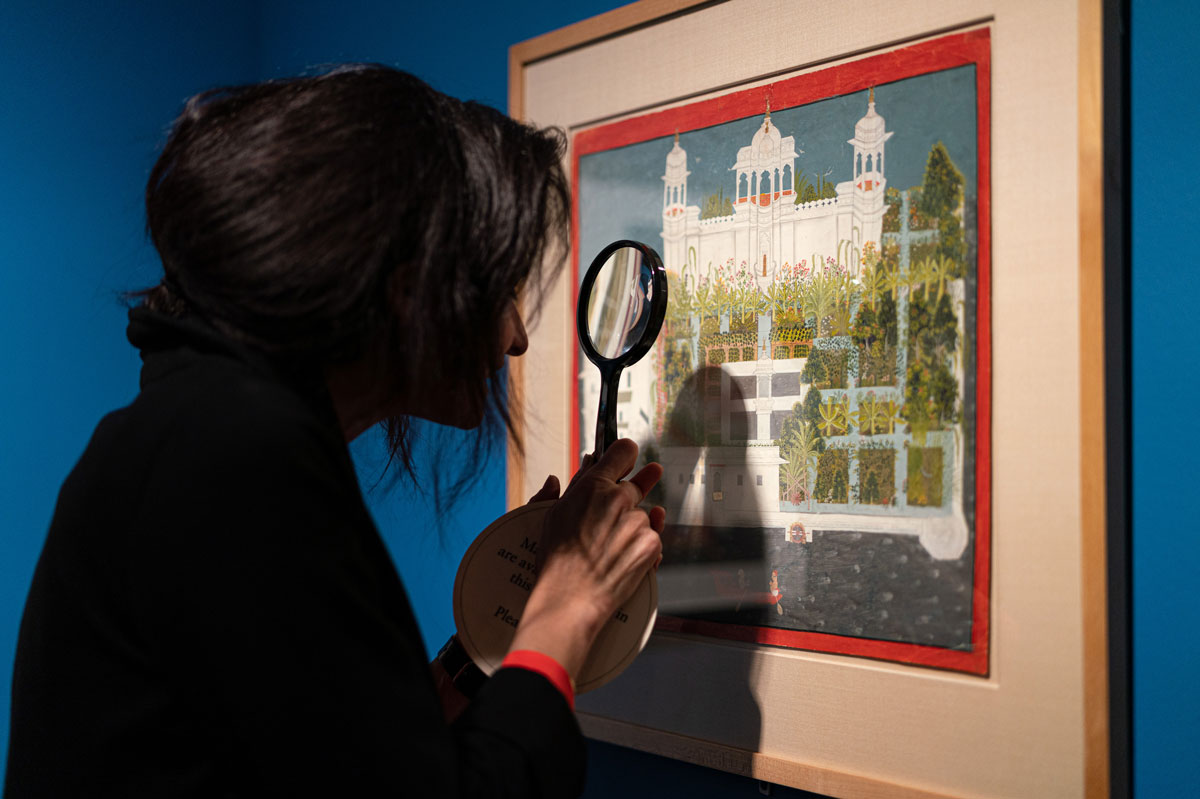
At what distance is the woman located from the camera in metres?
0.49

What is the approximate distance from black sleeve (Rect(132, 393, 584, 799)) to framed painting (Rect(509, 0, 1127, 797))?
392 millimetres

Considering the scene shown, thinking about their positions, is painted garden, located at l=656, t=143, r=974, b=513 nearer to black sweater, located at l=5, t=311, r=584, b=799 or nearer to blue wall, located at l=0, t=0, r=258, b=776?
black sweater, located at l=5, t=311, r=584, b=799

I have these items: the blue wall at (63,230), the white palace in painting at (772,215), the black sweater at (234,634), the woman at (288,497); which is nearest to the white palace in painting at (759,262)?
the white palace in painting at (772,215)

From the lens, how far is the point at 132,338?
0.63 metres

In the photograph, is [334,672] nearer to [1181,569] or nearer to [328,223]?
[328,223]

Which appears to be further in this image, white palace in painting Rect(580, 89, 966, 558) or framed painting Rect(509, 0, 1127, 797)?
white palace in painting Rect(580, 89, 966, 558)

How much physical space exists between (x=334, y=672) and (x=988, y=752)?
1.78ft

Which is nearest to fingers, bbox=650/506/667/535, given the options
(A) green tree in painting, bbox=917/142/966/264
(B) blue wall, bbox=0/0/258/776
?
(A) green tree in painting, bbox=917/142/966/264

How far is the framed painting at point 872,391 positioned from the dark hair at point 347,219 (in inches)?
12.0

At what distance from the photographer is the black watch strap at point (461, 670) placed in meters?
0.85

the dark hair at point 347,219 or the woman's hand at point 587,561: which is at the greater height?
the dark hair at point 347,219

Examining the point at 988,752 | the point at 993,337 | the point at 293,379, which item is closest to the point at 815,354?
the point at 993,337

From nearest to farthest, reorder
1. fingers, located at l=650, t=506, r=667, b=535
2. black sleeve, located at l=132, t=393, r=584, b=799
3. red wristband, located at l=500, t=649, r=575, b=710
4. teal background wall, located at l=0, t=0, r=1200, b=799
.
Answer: black sleeve, located at l=132, t=393, r=584, b=799, red wristband, located at l=500, t=649, r=575, b=710, fingers, located at l=650, t=506, r=667, b=535, teal background wall, located at l=0, t=0, r=1200, b=799

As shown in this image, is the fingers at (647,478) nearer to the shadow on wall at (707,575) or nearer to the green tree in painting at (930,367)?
the shadow on wall at (707,575)
